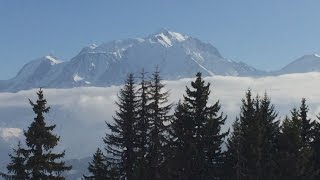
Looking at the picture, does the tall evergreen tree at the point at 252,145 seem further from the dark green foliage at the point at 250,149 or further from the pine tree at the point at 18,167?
the pine tree at the point at 18,167

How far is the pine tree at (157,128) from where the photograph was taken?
51.5 m

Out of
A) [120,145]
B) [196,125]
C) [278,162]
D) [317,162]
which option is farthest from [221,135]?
[317,162]

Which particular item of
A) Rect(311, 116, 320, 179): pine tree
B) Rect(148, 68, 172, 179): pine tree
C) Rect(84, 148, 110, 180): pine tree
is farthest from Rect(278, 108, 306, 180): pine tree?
Rect(84, 148, 110, 180): pine tree

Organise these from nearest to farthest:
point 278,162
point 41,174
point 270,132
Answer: point 41,174, point 278,162, point 270,132

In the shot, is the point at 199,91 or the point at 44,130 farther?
the point at 199,91

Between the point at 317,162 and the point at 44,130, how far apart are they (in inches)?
1143

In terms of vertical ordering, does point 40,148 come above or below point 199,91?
below

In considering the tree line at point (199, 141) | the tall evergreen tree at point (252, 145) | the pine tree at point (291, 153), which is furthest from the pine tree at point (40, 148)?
the pine tree at point (291, 153)

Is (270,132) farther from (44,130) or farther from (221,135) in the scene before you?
(44,130)

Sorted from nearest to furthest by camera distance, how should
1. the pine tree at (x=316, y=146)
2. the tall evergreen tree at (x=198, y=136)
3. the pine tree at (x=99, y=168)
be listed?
1. the tall evergreen tree at (x=198, y=136)
2. the pine tree at (x=316, y=146)
3. the pine tree at (x=99, y=168)

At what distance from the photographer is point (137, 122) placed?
169ft

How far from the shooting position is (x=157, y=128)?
51781mm

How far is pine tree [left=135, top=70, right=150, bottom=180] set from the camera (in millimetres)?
51250

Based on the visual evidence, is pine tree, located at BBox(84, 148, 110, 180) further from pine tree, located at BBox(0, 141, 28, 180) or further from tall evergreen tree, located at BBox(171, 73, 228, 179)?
pine tree, located at BBox(0, 141, 28, 180)
